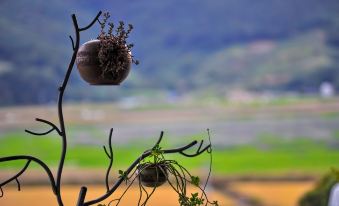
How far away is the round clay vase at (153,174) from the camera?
138 centimetres

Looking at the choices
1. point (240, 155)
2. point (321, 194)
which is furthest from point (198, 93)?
point (321, 194)

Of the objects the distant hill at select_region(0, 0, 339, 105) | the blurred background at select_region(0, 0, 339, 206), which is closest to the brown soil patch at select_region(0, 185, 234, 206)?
the blurred background at select_region(0, 0, 339, 206)

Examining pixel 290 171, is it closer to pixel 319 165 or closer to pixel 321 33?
pixel 319 165

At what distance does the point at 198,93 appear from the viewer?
5812 millimetres

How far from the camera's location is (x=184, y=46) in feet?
19.7

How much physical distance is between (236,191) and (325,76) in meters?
1.47

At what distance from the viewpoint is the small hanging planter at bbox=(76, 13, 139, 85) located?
4.46 feet

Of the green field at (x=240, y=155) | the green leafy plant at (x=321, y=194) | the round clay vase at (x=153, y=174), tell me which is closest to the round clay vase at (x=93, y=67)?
the round clay vase at (x=153, y=174)

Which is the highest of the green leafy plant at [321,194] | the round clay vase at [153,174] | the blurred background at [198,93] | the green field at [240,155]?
the blurred background at [198,93]

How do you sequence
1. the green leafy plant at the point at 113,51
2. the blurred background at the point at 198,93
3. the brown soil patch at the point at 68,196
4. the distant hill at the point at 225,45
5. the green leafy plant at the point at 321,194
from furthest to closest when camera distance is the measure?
the distant hill at the point at 225,45 < the blurred background at the point at 198,93 < the brown soil patch at the point at 68,196 < the green leafy plant at the point at 321,194 < the green leafy plant at the point at 113,51

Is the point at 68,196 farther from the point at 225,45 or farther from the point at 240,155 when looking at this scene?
the point at 225,45

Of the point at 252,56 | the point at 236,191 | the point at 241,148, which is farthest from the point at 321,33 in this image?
the point at 236,191

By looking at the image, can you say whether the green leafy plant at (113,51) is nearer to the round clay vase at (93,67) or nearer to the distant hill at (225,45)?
the round clay vase at (93,67)

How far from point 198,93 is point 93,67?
4.47 metres
